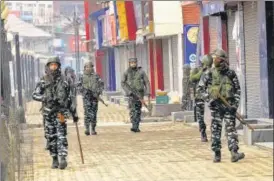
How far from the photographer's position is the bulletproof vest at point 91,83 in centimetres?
1641

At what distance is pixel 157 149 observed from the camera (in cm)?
1337

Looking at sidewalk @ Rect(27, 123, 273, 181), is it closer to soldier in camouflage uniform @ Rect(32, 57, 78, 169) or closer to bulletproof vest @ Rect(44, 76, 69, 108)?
soldier in camouflage uniform @ Rect(32, 57, 78, 169)

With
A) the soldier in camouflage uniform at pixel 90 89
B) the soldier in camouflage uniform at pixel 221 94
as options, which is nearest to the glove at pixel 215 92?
the soldier in camouflage uniform at pixel 221 94

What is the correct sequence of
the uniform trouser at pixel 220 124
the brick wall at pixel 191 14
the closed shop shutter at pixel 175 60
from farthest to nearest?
the closed shop shutter at pixel 175 60 < the brick wall at pixel 191 14 < the uniform trouser at pixel 220 124

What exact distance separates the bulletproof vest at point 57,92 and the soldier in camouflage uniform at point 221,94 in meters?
1.94

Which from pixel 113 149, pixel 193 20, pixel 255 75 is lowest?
pixel 113 149

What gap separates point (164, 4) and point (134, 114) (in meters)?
10.9

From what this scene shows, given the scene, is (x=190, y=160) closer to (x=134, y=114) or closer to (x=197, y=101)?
(x=197, y=101)

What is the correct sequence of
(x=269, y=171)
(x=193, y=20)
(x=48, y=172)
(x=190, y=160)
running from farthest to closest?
(x=193, y=20), (x=190, y=160), (x=48, y=172), (x=269, y=171)

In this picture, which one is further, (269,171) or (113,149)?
(113,149)

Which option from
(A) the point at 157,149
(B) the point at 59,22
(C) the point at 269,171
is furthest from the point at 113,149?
(B) the point at 59,22

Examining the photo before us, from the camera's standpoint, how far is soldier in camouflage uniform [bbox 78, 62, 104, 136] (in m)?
16.4

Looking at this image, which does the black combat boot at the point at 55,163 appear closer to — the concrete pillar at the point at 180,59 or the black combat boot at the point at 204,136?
the black combat boot at the point at 204,136

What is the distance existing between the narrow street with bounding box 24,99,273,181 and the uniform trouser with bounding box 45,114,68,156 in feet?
0.94
